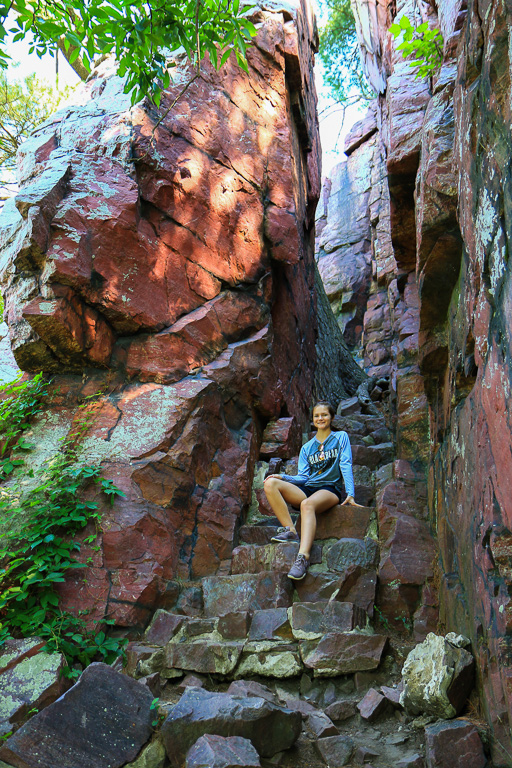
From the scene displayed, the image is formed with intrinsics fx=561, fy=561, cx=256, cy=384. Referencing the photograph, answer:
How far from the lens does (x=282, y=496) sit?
4.43 meters

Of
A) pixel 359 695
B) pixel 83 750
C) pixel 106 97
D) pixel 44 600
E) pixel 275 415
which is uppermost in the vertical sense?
pixel 106 97

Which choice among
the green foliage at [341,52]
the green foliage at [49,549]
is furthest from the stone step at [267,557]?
the green foliage at [341,52]

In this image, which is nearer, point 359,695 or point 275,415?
point 359,695

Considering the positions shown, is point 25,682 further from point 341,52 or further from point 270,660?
point 341,52

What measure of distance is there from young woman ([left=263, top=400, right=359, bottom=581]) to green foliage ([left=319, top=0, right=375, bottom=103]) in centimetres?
1436

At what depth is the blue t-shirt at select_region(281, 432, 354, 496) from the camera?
4.50m

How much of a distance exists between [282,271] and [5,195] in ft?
17.8

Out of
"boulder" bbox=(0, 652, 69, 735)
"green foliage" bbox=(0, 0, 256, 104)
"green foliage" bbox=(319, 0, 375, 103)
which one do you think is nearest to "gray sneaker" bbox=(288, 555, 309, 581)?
"boulder" bbox=(0, 652, 69, 735)

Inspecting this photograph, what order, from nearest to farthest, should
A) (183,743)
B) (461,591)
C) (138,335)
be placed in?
1. (183,743)
2. (461,591)
3. (138,335)

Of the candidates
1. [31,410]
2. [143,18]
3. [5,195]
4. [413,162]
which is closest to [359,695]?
[31,410]

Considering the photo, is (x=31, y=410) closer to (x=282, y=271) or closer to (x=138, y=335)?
(x=138, y=335)

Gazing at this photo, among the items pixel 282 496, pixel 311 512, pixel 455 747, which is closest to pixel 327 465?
pixel 282 496

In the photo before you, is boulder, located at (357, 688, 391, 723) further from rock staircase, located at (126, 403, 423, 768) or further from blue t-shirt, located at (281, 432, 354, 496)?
blue t-shirt, located at (281, 432, 354, 496)

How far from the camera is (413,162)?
174 inches
